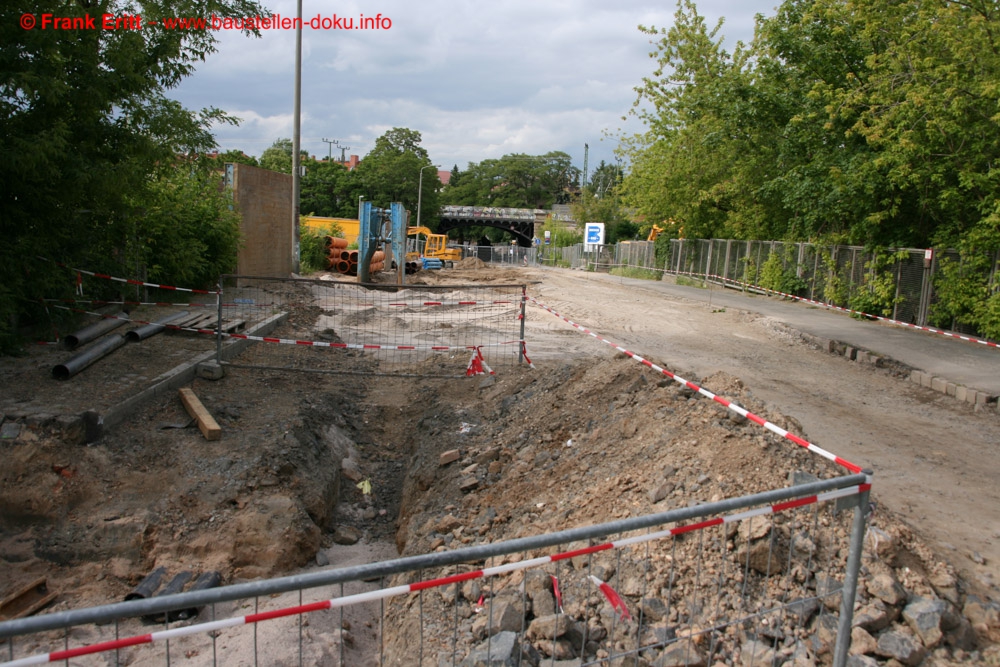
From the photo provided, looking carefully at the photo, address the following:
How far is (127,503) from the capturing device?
643cm

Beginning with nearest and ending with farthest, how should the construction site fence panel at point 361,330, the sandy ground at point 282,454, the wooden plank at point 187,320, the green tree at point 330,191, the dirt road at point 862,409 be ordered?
the dirt road at point 862,409
the sandy ground at point 282,454
the wooden plank at point 187,320
the construction site fence panel at point 361,330
the green tree at point 330,191

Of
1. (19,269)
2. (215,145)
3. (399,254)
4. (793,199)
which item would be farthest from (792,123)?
(19,269)

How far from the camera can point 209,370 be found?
9.30m

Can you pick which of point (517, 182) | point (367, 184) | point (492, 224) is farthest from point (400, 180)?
point (517, 182)

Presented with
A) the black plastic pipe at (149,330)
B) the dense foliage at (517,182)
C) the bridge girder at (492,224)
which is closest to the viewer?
the black plastic pipe at (149,330)

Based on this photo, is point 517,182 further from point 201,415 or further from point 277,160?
point 201,415

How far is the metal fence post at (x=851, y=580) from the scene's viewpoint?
10.6 feet

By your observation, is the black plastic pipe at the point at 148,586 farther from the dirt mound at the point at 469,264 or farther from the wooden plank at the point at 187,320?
the dirt mound at the point at 469,264

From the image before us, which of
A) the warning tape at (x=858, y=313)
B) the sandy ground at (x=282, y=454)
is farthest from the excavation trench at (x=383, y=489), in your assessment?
the warning tape at (x=858, y=313)

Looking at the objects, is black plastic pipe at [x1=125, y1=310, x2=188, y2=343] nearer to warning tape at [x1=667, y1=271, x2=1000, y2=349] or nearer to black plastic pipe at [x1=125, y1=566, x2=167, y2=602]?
black plastic pipe at [x1=125, y1=566, x2=167, y2=602]

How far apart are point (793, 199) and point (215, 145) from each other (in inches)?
665

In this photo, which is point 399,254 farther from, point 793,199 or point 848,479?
point 848,479

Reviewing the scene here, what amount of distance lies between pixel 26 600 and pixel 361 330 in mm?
9954

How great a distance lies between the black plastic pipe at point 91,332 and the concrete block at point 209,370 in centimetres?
167
